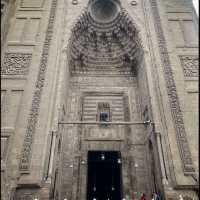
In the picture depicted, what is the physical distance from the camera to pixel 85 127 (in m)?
8.20

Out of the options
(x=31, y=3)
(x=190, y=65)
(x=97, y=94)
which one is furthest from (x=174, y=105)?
(x=31, y=3)

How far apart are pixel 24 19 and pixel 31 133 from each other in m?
4.83

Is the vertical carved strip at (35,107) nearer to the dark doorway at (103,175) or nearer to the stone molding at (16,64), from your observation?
the stone molding at (16,64)

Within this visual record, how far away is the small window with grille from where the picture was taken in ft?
28.0

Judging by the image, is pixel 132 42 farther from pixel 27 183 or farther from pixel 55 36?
pixel 27 183

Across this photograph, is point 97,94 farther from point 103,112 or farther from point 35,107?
point 35,107

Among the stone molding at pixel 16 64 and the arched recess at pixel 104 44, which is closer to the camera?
the stone molding at pixel 16 64

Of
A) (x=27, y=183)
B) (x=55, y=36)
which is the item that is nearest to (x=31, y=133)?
(x=27, y=183)

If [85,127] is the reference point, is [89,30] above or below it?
above

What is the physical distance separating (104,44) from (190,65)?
3.89 metres

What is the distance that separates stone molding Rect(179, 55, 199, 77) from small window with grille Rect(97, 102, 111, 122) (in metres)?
3.23

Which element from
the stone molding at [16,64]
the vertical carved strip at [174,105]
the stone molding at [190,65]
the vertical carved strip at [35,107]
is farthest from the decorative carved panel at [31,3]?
the stone molding at [190,65]

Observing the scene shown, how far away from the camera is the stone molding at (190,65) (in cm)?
716

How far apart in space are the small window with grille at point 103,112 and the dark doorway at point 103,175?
1286mm
